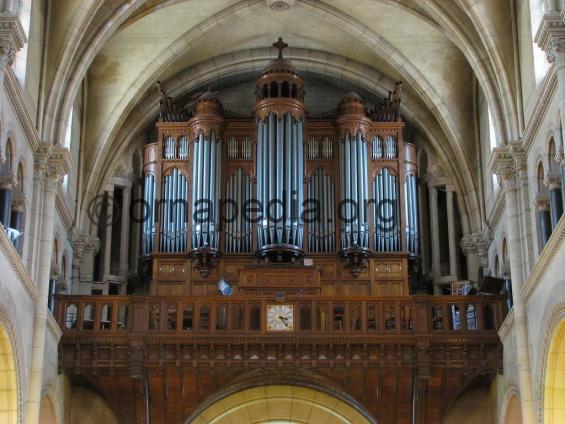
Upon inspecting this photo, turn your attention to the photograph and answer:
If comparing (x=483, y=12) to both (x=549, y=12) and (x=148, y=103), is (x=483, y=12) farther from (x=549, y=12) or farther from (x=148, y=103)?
(x=148, y=103)

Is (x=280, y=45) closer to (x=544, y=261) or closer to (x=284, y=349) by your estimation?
(x=284, y=349)

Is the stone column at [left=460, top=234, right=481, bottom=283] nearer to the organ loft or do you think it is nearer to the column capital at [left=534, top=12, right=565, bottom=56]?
the organ loft

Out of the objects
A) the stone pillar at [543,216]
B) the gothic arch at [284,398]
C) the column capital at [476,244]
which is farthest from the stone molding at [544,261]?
the column capital at [476,244]

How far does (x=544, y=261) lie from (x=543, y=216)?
1675 millimetres

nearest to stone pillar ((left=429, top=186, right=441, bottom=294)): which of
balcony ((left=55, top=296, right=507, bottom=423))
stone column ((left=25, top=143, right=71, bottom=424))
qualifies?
balcony ((left=55, top=296, right=507, bottom=423))

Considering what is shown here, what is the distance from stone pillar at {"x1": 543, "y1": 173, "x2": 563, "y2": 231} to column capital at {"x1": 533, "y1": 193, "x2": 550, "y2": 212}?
909mm

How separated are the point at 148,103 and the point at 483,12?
1011cm

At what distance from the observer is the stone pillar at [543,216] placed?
21.3 meters

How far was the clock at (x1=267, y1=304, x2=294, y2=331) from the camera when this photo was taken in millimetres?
23812

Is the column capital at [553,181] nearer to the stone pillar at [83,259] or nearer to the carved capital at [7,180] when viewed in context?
the carved capital at [7,180]

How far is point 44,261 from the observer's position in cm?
2270

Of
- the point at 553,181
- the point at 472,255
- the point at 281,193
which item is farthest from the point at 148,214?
the point at 553,181

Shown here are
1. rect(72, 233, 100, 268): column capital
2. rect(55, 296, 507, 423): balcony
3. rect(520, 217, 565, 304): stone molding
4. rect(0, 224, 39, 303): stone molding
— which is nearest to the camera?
rect(520, 217, 565, 304): stone molding

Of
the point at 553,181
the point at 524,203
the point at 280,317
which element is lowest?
the point at 280,317
